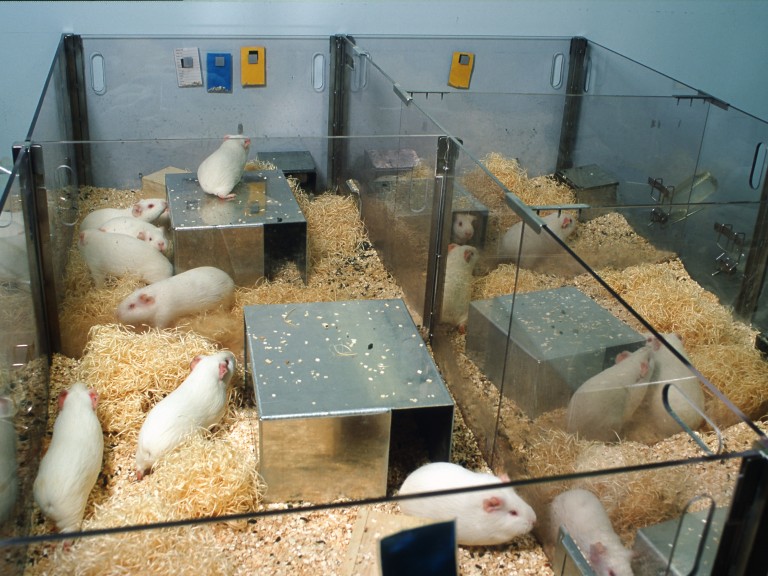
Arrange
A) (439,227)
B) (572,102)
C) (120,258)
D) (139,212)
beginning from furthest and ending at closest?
(572,102), (139,212), (439,227), (120,258)

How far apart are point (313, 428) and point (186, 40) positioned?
8.81ft

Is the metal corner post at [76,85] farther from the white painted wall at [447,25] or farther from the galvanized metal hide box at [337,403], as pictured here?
the galvanized metal hide box at [337,403]

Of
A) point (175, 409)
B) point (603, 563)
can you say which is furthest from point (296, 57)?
point (603, 563)

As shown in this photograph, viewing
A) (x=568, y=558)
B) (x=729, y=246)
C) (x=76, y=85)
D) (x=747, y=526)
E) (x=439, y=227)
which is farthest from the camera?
(x=76, y=85)

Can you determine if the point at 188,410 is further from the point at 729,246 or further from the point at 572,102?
the point at 572,102

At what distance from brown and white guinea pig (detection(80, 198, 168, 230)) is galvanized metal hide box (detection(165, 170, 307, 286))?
0.06 metres

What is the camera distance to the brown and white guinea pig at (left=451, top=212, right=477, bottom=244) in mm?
2792

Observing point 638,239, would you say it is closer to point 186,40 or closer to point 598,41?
point 598,41

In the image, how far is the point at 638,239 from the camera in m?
3.74

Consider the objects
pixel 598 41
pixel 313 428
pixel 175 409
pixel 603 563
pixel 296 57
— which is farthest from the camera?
pixel 598 41

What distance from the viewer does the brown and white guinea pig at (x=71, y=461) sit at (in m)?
2.14

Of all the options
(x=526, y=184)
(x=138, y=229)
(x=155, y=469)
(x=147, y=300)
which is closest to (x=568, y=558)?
(x=155, y=469)

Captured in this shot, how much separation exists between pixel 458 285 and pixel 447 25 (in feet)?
7.62

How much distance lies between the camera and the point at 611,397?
2.03m
